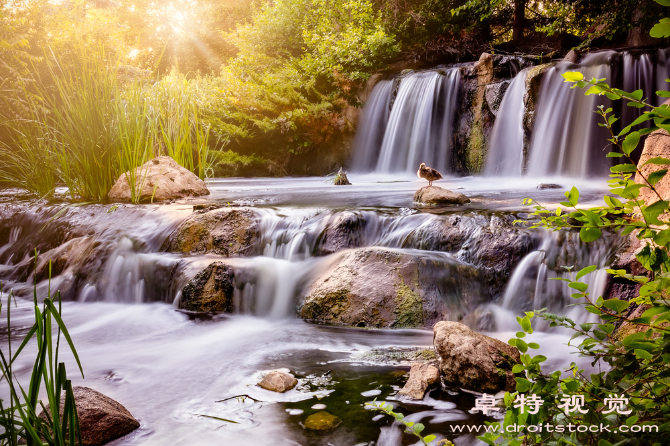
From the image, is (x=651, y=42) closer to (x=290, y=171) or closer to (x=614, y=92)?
(x=290, y=171)

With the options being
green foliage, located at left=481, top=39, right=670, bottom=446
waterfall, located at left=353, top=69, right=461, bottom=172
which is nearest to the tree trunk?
waterfall, located at left=353, top=69, right=461, bottom=172

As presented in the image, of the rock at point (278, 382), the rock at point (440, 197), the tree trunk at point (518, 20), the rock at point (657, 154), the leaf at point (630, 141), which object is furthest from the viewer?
the tree trunk at point (518, 20)

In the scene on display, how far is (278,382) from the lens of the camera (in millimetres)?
2795

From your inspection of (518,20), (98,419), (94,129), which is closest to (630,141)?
(98,419)

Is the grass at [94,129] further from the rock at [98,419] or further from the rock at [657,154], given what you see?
the rock at [657,154]

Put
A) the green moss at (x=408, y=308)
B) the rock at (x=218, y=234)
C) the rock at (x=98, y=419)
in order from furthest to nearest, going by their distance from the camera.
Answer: the rock at (x=218, y=234)
the green moss at (x=408, y=308)
the rock at (x=98, y=419)

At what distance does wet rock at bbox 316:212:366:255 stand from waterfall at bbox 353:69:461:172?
7.26m

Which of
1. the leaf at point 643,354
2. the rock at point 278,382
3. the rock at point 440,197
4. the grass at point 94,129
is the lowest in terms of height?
the rock at point 278,382

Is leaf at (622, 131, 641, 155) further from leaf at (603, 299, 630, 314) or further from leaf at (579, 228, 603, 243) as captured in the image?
leaf at (603, 299, 630, 314)

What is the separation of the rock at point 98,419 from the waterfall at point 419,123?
10.5 metres

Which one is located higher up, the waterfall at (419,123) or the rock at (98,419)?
the waterfall at (419,123)

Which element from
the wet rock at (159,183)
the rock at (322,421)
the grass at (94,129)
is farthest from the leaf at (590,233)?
the wet rock at (159,183)

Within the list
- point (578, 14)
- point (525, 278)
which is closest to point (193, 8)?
point (578, 14)

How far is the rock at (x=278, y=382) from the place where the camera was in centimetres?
278
